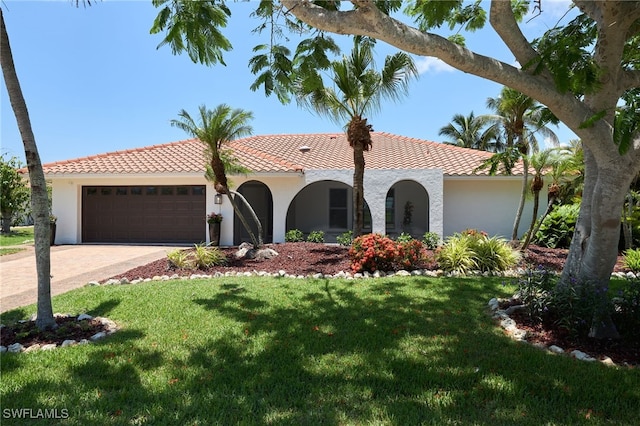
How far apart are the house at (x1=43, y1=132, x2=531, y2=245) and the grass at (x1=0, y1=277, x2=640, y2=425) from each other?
9.62 m

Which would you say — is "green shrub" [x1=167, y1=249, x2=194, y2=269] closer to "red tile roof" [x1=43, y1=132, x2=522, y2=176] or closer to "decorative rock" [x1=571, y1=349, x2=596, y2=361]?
"red tile roof" [x1=43, y1=132, x2=522, y2=176]

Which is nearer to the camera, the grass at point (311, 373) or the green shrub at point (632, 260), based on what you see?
the grass at point (311, 373)

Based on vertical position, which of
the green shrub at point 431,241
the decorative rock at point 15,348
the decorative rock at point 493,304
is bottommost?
the decorative rock at point 15,348

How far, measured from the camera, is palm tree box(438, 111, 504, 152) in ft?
122

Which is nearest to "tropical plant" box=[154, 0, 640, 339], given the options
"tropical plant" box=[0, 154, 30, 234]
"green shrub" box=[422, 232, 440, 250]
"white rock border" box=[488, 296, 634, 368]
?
"white rock border" box=[488, 296, 634, 368]

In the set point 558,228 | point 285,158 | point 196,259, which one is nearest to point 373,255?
point 196,259

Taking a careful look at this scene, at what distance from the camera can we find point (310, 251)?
12680 millimetres

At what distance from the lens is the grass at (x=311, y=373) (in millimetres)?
3404

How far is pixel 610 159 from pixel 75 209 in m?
19.4

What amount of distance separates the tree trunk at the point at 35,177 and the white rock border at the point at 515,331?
22.3 feet

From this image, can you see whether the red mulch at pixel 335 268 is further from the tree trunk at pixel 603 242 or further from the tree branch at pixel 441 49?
the tree branch at pixel 441 49

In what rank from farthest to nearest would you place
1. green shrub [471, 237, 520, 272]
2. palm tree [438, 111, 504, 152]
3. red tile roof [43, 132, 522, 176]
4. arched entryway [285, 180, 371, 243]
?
palm tree [438, 111, 504, 152] < arched entryway [285, 180, 371, 243] < red tile roof [43, 132, 522, 176] < green shrub [471, 237, 520, 272]

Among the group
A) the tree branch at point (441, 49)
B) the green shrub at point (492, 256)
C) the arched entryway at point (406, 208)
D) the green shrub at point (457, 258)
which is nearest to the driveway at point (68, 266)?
the tree branch at point (441, 49)

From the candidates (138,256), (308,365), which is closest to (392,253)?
(308,365)
